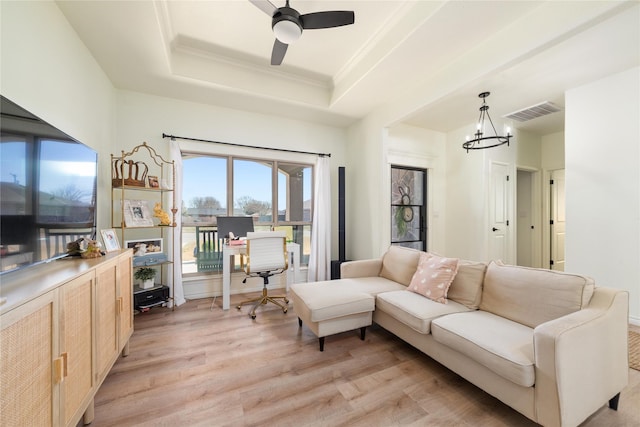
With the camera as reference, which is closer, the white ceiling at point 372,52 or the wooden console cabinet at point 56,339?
the wooden console cabinet at point 56,339

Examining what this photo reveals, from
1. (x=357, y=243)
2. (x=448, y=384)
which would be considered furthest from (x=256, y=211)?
(x=448, y=384)

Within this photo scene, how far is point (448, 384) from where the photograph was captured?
5.48ft

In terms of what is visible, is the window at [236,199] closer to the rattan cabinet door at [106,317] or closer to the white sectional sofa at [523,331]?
the rattan cabinet door at [106,317]

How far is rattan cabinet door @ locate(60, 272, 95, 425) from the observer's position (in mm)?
1107

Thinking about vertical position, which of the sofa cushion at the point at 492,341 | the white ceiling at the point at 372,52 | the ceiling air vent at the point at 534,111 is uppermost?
the white ceiling at the point at 372,52

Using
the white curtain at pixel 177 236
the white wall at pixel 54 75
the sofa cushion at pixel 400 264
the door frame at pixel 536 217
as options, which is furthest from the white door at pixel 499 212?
the white wall at pixel 54 75

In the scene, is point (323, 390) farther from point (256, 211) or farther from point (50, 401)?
point (256, 211)

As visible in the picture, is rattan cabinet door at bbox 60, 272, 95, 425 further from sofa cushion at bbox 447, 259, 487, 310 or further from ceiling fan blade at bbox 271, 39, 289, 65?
sofa cushion at bbox 447, 259, 487, 310

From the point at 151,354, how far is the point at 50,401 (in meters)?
1.13

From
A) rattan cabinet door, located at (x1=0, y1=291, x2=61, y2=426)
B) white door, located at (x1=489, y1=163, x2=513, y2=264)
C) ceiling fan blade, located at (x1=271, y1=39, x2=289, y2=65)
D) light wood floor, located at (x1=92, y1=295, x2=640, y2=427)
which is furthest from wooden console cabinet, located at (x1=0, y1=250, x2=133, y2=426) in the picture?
white door, located at (x1=489, y1=163, x2=513, y2=264)

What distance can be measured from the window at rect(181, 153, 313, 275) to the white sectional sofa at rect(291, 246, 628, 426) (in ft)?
6.31

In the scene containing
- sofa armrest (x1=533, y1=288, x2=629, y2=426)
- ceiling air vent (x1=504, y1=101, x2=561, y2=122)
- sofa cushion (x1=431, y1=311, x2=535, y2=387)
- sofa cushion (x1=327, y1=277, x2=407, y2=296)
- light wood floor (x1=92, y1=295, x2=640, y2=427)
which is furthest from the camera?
ceiling air vent (x1=504, y1=101, x2=561, y2=122)

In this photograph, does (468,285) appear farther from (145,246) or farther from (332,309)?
(145,246)

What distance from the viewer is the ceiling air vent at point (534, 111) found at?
11.4 ft
